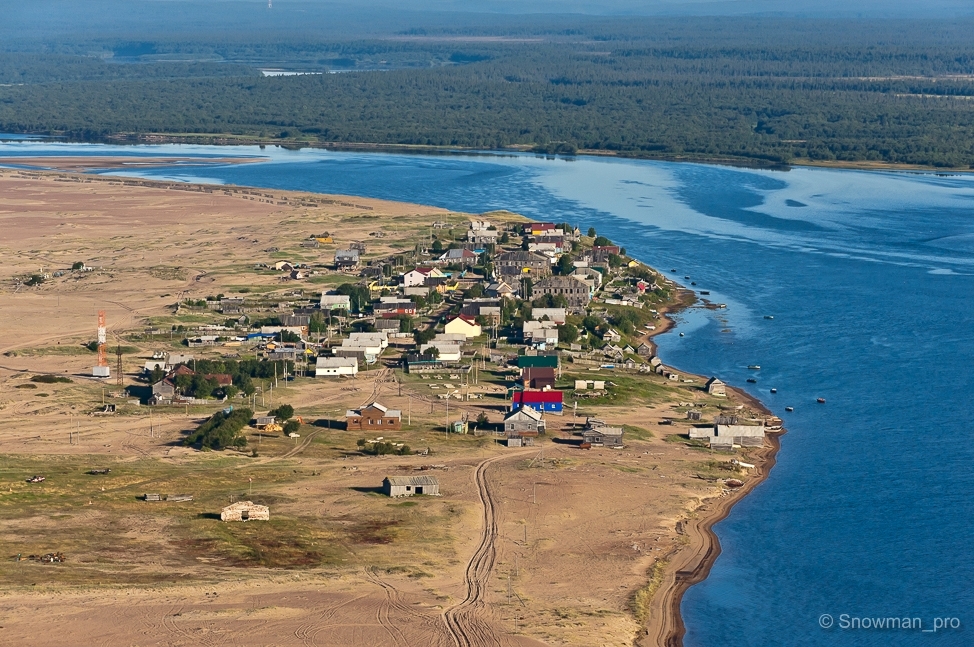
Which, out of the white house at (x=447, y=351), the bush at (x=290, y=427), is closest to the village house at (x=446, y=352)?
the white house at (x=447, y=351)

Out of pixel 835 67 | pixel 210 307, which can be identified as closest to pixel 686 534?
pixel 210 307

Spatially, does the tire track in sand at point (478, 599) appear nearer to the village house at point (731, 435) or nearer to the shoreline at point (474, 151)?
the village house at point (731, 435)

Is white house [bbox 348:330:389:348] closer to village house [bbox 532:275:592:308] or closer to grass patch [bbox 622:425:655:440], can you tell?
village house [bbox 532:275:592:308]

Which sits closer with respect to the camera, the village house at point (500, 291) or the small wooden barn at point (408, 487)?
the small wooden barn at point (408, 487)

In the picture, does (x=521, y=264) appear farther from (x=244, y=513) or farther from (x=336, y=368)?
(x=244, y=513)

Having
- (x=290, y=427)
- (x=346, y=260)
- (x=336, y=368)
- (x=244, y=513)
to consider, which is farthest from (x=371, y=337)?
(x=244, y=513)

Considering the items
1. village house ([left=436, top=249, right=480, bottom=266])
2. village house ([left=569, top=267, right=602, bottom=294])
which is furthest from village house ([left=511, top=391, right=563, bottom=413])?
village house ([left=436, top=249, right=480, bottom=266])

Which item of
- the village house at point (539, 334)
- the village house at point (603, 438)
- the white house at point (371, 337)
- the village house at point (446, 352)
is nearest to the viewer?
the village house at point (603, 438)
